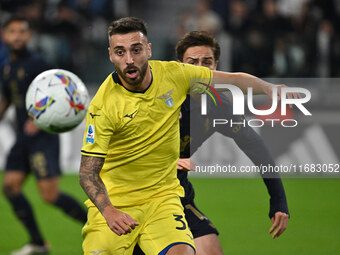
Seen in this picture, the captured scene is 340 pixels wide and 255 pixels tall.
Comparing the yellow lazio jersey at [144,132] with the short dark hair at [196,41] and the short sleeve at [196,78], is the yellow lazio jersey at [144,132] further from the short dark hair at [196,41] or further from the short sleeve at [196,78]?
the short dark hair at [196,41]

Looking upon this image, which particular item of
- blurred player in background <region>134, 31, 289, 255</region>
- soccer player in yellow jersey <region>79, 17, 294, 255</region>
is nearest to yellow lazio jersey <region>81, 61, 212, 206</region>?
soccer player in yellow jersey <region>79, 17, 294, 255</region>

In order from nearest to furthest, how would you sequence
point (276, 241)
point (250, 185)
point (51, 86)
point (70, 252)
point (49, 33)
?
point (51, 86), point (70, 252), point (276, 241), point (250, 185), point (49, 33)

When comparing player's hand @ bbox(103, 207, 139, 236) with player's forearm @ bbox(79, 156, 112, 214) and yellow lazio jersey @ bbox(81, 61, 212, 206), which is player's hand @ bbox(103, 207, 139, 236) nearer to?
player's forearm @ bbox(79, 156, 112, 214)

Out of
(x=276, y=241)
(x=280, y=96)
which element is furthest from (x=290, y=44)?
(x=280, y=96)

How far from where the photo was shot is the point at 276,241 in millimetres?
8688

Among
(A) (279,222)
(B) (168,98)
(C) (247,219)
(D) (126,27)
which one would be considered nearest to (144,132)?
(B) (168,98)

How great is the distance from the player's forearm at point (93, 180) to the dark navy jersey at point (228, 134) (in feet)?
3.32

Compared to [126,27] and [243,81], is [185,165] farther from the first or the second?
[126,27]

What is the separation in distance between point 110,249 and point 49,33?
1037cm

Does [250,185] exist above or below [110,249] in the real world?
below

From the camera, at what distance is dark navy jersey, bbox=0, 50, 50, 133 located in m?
8.08

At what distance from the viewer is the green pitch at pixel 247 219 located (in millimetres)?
8305

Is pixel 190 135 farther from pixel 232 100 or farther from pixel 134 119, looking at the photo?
pixel 134 119

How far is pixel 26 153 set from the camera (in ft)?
26.3
